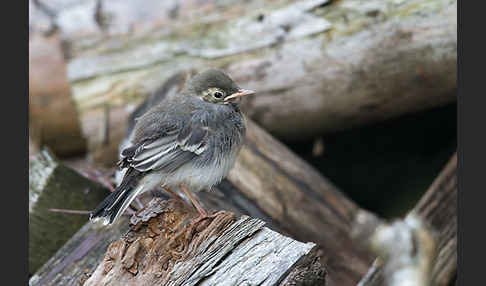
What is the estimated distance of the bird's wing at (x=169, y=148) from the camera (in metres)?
3.67

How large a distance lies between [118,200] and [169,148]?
1.88 ft

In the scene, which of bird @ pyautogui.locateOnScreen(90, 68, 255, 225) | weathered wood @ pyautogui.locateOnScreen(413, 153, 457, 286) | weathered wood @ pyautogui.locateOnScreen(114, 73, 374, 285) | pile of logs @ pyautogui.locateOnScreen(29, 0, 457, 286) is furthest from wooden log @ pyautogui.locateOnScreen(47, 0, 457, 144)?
bird @ pyautogui.locateOnScreen(90, 68, 255, 225)

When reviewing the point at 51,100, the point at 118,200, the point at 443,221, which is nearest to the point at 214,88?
the point at 118,200

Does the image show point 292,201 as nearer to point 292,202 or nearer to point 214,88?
point 292,202

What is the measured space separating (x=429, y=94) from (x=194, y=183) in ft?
8.32

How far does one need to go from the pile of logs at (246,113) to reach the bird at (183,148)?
0.80 ft

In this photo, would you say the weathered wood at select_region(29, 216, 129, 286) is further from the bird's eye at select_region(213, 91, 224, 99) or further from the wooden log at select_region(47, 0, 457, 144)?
the wooden log at select_region(47, 0, 457, 144)

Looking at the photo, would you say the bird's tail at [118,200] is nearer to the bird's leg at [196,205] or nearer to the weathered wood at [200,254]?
the weathered wood at [200,254]

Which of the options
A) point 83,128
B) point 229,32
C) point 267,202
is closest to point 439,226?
point 267,202

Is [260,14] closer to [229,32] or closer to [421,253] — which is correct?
[229,32]

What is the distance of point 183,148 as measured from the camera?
12.5ft

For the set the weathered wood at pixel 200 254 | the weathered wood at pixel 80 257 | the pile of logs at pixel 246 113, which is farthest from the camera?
the weathered wood at pixel 80 257

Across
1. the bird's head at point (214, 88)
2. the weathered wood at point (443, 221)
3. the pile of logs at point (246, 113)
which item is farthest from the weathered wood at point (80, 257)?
the weathered wood at point (443, 221)

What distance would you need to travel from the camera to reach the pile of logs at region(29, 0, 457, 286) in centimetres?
300
